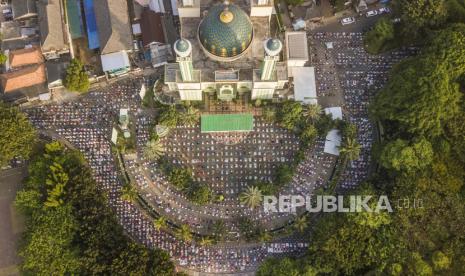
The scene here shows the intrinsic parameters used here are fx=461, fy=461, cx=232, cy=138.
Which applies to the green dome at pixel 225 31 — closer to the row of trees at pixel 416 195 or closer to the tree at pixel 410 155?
the row of trees at pixel 416 195

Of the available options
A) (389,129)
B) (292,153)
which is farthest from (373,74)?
(292,153)

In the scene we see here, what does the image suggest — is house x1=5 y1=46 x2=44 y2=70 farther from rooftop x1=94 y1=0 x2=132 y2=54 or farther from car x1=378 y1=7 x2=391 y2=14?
car x1=378 y1=7 x2=391 y2=14

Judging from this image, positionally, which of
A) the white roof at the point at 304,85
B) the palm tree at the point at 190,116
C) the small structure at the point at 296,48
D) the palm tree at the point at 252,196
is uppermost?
the small structure at the point at 296,48

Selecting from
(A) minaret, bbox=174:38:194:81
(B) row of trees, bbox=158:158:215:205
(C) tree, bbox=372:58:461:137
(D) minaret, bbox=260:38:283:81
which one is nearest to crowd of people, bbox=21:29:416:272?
(B) row of trees, bbox=158:158:215:205

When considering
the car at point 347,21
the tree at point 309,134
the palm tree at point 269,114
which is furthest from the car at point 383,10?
the palm tree at point 269,114

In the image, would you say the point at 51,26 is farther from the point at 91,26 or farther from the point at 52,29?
the point at 91,26

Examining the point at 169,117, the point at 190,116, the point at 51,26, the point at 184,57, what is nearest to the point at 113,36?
the point at 51,26
